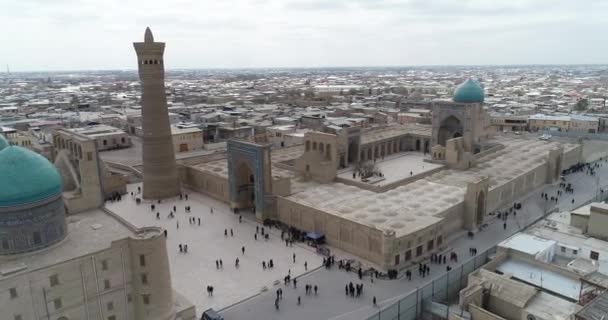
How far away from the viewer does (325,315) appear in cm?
2062

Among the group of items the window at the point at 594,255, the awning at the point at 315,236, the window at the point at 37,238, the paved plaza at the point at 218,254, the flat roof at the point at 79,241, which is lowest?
the paved plaza at the point at 218,254

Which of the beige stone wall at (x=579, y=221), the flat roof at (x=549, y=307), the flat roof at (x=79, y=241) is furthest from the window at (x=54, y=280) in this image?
the beige stone wall at (x=579, y=221)

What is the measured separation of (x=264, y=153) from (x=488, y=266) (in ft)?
54.3

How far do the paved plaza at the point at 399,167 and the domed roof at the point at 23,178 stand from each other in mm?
24672

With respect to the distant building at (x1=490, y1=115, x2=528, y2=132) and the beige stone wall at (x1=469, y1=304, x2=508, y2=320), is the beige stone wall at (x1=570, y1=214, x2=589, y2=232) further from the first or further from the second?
the distant building at (x1=490, y1=115, x2=528, y2=132)

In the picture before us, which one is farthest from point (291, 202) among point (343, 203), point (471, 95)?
point (471, 95)

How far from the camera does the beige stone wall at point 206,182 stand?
121 feet

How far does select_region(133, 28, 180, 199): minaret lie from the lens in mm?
36531

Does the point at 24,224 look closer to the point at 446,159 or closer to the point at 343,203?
the point at 343,203

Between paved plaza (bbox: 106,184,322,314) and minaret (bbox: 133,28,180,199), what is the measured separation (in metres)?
2.62

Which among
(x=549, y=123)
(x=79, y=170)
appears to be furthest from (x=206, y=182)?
(x=549, y=123)

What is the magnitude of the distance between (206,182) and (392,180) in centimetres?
1627

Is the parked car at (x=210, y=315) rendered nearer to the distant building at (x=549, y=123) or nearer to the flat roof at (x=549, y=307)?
the flat roof at (x=549, y=307)

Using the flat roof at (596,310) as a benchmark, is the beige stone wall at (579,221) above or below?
below
